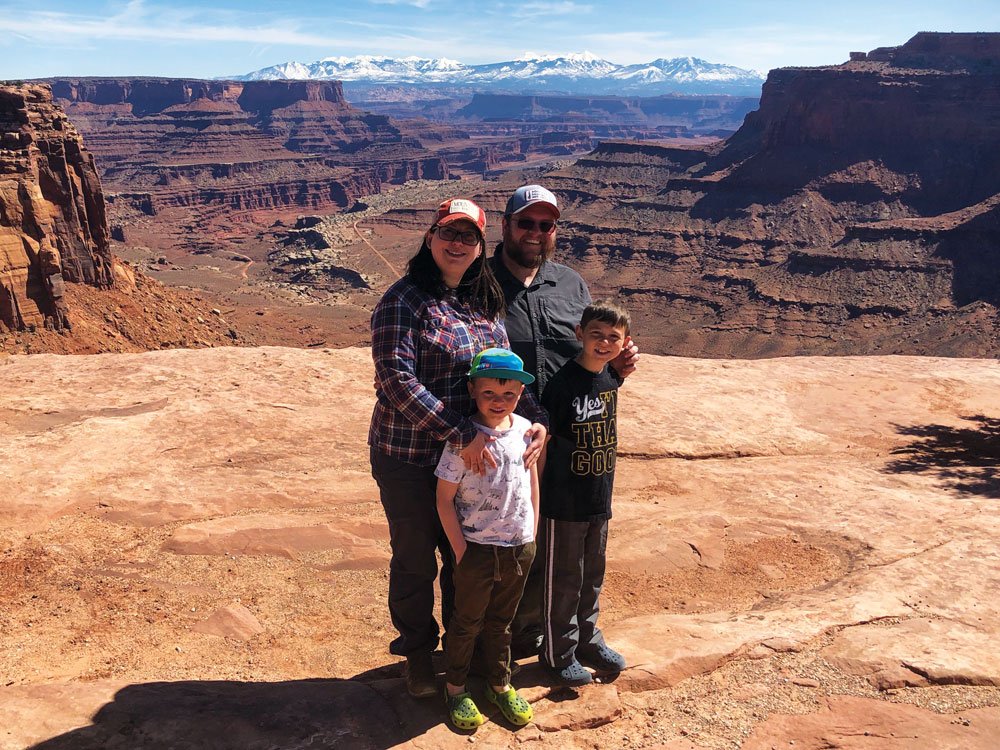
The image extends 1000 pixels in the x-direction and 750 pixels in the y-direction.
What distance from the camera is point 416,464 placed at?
426 cm

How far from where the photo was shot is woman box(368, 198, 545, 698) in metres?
4.08

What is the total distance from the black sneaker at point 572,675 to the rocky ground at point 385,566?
0.11 meters

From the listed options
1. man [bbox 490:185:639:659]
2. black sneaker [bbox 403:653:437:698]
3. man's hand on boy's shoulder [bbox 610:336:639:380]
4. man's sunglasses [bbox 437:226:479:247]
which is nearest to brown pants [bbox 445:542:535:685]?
black sneaker [bbox 403:653:437:698]

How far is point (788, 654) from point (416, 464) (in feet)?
8.97

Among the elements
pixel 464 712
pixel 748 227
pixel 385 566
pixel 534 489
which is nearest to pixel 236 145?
pixel 748 227

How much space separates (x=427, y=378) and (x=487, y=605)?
4.22ft

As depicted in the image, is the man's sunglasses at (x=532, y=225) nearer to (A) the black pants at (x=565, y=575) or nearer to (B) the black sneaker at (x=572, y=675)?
(A) the black pants at (x=565, y=575)

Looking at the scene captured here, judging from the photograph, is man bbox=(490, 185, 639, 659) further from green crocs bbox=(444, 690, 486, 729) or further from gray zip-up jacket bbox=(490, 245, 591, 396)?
green crocs bbox=(444, 690, 486, 729)

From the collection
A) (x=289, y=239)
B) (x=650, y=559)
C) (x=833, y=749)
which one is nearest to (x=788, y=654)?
(x=833, y=749)

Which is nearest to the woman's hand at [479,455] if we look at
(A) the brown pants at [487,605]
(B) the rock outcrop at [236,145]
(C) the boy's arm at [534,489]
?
(C) the boy's arm at [534,489]

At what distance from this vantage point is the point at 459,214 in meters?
→ 4.12

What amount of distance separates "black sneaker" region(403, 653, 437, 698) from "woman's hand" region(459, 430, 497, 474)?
1293mm

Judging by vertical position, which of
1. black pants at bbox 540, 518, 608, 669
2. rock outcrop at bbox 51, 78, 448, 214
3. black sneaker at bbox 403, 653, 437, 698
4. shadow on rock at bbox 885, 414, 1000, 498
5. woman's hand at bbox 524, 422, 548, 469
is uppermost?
rock outcrop at bbox 51, 78, 448, 214

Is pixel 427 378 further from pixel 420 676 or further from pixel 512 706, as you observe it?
pixel 512 706
